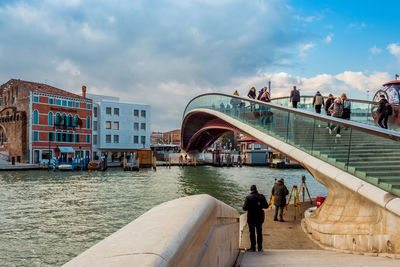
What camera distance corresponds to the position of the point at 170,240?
1864 mm

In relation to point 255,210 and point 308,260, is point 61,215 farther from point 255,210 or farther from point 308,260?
point 308,260

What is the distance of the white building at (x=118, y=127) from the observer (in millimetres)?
46750

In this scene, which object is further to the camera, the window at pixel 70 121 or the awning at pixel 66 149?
the window at pixel 70 121

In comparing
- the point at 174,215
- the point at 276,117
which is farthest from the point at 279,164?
the point at 174,215

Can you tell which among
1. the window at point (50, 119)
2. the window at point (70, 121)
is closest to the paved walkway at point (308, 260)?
the window at point (50, 119)

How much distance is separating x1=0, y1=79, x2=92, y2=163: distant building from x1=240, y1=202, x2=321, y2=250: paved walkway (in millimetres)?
35851

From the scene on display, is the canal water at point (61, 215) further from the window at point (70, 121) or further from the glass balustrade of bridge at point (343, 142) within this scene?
the window at point (70, 121)

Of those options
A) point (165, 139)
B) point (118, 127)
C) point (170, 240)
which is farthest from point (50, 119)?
point (165, 139)

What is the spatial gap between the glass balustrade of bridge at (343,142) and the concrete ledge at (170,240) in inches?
161

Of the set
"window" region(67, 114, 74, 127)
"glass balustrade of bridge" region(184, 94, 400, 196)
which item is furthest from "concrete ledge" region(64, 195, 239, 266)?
"window" region(67, 114, 74, 127)

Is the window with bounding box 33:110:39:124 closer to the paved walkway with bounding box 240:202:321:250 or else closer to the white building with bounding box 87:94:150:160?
the white building with bounding box 87:94:150:160

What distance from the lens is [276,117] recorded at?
1134 cm

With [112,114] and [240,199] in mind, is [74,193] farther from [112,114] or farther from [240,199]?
[112,114]

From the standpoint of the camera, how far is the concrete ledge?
1613 millimetres
